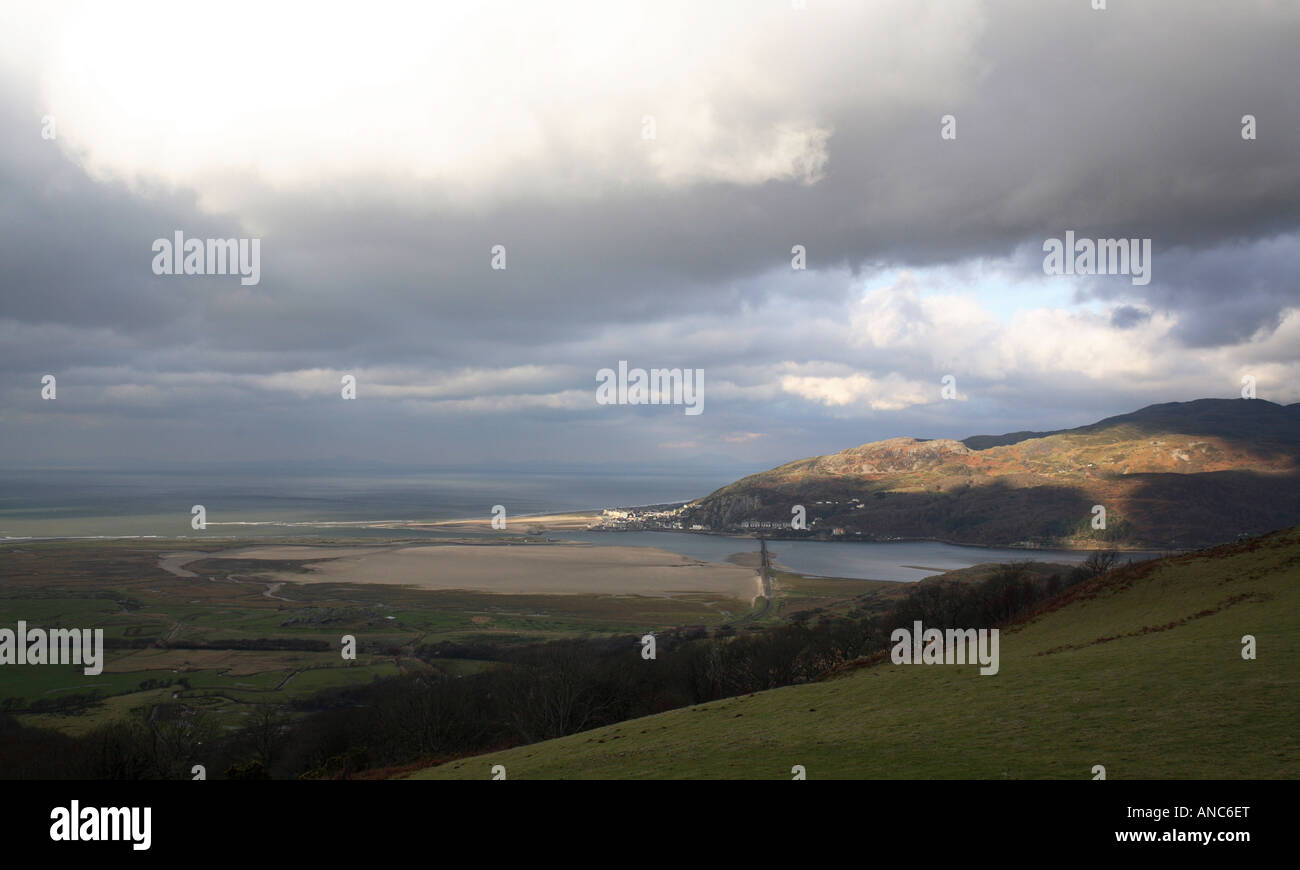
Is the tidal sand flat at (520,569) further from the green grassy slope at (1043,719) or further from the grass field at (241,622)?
the green grassy slope at (1043,719)

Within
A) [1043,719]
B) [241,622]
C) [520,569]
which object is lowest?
[520,569]

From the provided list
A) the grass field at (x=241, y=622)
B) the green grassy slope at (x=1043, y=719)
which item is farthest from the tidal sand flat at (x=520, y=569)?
the green grassy slope at (x=1043, y=719)

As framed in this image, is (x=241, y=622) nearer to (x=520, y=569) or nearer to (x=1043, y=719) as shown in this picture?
(x=520, y=569)

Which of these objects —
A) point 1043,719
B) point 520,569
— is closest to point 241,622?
point 520,569

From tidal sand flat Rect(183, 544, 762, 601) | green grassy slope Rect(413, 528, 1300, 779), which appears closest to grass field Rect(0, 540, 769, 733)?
tidal sand flat Rect(183, 544, 762, 601)

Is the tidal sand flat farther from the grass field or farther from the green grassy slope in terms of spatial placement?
the green grassy slope
